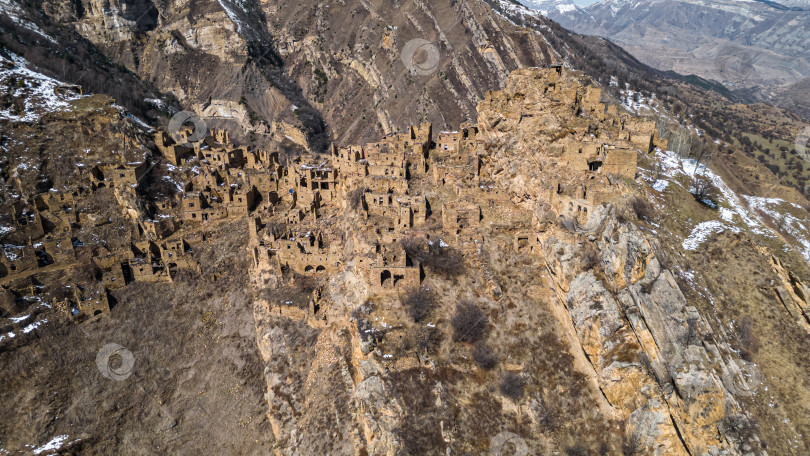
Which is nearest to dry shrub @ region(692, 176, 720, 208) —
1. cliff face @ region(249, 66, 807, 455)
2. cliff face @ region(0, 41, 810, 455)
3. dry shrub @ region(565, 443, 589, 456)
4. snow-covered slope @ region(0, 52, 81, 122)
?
cliff face @ region(0, 41, 810, 455)

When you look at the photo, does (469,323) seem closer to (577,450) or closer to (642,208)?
(577,450)

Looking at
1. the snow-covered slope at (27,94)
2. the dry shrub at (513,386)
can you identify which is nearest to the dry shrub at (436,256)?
the dry shrub at (513,386)

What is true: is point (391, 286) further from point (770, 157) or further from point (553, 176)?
point (770, 157)

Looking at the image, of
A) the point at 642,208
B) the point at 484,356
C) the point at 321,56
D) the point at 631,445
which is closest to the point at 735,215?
the point at 642,208

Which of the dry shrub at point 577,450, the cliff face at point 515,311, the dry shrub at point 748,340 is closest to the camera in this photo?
the cliff face at point 515,311

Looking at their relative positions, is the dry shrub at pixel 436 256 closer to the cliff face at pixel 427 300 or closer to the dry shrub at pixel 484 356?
the cliff face at pixel 427 300

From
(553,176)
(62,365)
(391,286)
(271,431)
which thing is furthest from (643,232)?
(62,365)
